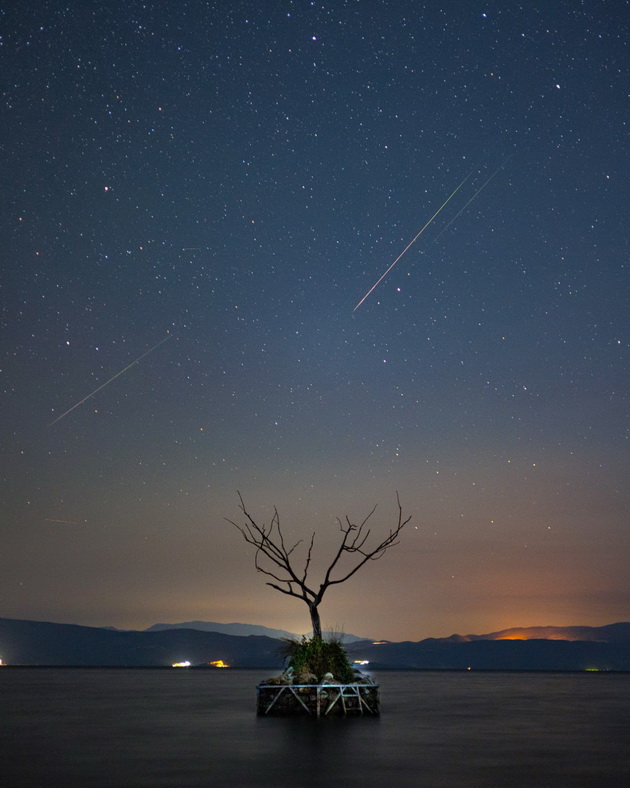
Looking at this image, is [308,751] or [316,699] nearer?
[308,751]

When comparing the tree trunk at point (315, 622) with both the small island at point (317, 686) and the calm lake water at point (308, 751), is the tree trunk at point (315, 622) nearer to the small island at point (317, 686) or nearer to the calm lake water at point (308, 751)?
the small island at point (317, 686)

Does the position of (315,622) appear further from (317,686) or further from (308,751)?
(308,751)

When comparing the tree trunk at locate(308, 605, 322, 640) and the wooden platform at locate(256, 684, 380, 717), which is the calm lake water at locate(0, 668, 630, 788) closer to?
the wooden platform at locate(256, 684, 380, 717)

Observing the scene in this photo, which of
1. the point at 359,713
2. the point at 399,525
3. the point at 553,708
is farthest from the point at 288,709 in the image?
the point at 553,708

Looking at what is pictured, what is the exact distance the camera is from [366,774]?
20219 mm

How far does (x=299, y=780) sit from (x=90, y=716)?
24.1m

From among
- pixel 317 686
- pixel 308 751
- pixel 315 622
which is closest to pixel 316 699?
pixel 317 686

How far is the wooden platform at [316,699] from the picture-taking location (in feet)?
108

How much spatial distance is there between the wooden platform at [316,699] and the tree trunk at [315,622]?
2268 millimetres

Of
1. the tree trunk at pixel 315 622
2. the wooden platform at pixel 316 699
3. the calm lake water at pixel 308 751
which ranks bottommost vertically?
the calm lake water at pixel 308 751

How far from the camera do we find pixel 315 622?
36.0 meters

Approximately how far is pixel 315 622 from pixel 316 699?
12.7 feet

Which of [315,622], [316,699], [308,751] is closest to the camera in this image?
[308,751]

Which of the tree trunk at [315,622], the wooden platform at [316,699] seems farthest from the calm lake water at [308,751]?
the tree trunk at [315,622]
